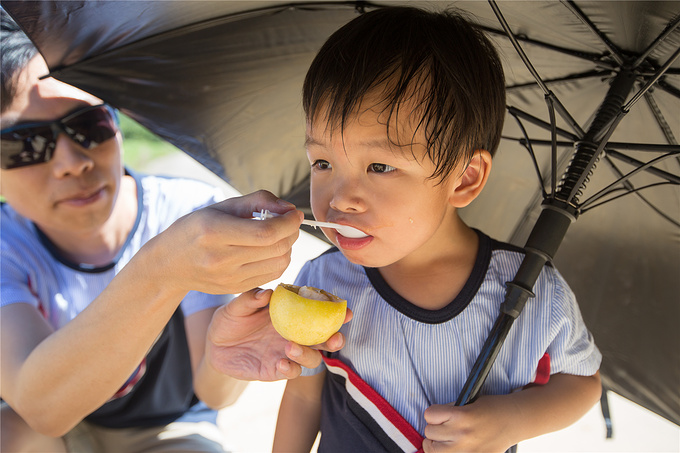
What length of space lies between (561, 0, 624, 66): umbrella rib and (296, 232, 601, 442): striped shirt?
0.57m

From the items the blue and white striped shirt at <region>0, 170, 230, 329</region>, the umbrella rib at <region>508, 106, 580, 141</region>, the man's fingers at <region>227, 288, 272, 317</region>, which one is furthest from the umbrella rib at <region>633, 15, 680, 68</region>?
the blue and white striped shirt at <region>0, 170, 230, 329</region>

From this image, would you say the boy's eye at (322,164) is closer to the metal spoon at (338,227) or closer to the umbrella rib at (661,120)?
the metal spoon at (338,227)

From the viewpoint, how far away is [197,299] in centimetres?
186

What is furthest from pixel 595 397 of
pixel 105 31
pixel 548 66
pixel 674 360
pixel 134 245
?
pixel 105 31

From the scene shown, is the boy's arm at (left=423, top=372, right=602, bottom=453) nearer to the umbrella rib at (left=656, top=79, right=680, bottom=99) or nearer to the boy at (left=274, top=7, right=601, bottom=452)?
the boy at (left=274, top=7, right=601, bottom=452)

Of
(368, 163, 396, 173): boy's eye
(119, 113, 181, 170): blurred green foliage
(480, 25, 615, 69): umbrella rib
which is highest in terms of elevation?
(480, 25, 615, 69): umbrella rib

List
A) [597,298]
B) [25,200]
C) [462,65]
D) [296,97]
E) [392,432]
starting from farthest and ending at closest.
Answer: [597,298] < [296,97] < [25,200] < [392,432] < [462,65]

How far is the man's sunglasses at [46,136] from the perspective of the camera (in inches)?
62.2

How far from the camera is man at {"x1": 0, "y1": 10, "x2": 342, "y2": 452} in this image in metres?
1.19

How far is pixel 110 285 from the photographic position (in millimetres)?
1342

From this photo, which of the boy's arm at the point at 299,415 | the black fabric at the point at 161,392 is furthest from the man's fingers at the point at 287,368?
the black fabric at the point at 161,392

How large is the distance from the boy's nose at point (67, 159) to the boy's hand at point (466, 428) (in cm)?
121

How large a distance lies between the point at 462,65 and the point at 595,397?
95cm

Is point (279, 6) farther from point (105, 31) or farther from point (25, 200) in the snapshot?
point (25, 200)
